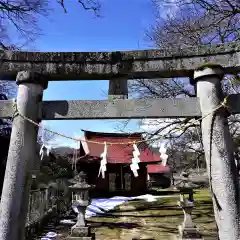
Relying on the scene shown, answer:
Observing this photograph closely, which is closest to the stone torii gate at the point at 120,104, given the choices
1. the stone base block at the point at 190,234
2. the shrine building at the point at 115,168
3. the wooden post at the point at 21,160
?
the wooden post at the point at 21,160

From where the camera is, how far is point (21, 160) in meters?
3.80

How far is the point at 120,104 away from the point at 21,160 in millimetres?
1690

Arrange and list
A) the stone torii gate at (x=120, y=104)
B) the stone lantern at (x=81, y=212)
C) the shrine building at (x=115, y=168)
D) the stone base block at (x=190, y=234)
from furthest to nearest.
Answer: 1. the shrine building at (x=115, y=168)
2. the stone lantern at (x=81, y=212)
3. the stone base block at (x=190, y=234)
4. the stone torii gate at (x=120, y=104)

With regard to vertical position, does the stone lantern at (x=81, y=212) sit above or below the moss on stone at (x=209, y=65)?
below

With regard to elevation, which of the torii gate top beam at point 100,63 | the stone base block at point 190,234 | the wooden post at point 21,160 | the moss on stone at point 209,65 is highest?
the torii gate top beam at point 100,63

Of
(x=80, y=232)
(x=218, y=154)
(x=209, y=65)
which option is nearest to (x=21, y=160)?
(x=218, y=154)

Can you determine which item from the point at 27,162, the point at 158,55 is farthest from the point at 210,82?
the point at 27,162

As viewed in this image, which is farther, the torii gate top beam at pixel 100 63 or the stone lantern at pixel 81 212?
the stone lantern at pixel 81 212

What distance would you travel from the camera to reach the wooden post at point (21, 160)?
362 centimetres

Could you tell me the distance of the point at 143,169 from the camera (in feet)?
75.0

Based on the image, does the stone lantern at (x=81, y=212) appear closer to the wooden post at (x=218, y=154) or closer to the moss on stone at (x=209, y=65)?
the wooden post at (x=218, y=154)

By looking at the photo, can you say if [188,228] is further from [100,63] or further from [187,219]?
[100,63]

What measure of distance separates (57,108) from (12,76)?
103 cm

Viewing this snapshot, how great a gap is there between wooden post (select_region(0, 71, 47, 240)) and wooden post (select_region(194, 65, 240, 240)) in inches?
101
